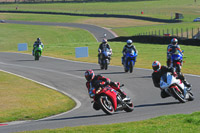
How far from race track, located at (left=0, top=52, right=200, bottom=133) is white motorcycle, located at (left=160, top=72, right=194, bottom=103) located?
0.86ft

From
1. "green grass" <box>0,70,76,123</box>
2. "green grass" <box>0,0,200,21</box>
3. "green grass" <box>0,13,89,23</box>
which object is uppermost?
"green grass" <box>0,0,200,21</box>

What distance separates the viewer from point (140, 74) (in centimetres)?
2452

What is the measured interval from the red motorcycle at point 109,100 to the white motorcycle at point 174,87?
5.64ft

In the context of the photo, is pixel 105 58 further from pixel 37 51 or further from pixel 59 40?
pixel 59 40

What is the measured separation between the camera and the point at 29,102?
57.8ft

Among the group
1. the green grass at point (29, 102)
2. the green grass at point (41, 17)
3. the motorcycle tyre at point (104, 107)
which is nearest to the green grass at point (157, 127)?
the motorcycle tyre at point (104, 107)

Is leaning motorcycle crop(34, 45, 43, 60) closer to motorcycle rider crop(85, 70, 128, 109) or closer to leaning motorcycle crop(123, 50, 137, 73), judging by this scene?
leaning motorcycle crop(123, 50, 137, 73)

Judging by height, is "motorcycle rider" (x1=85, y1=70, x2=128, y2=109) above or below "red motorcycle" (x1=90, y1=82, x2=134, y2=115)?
above

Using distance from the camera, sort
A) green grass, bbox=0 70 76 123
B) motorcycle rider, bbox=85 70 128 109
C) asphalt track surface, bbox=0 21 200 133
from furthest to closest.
Answer: green grass, bbox=0 70 76 123 → motorcycle rider, bbox=85 70 128 109 → asphalt track surface, bbox=0 21 200 133

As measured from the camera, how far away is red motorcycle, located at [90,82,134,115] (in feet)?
44.8

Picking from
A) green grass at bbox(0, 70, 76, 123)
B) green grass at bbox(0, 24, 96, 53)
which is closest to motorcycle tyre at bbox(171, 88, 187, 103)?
green grass at bbox(0, 70, 76, 123)

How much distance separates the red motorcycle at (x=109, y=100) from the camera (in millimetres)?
13664

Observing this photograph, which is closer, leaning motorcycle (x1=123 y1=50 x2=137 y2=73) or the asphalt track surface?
the asphalt track surface

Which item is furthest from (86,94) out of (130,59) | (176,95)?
(130,59)
